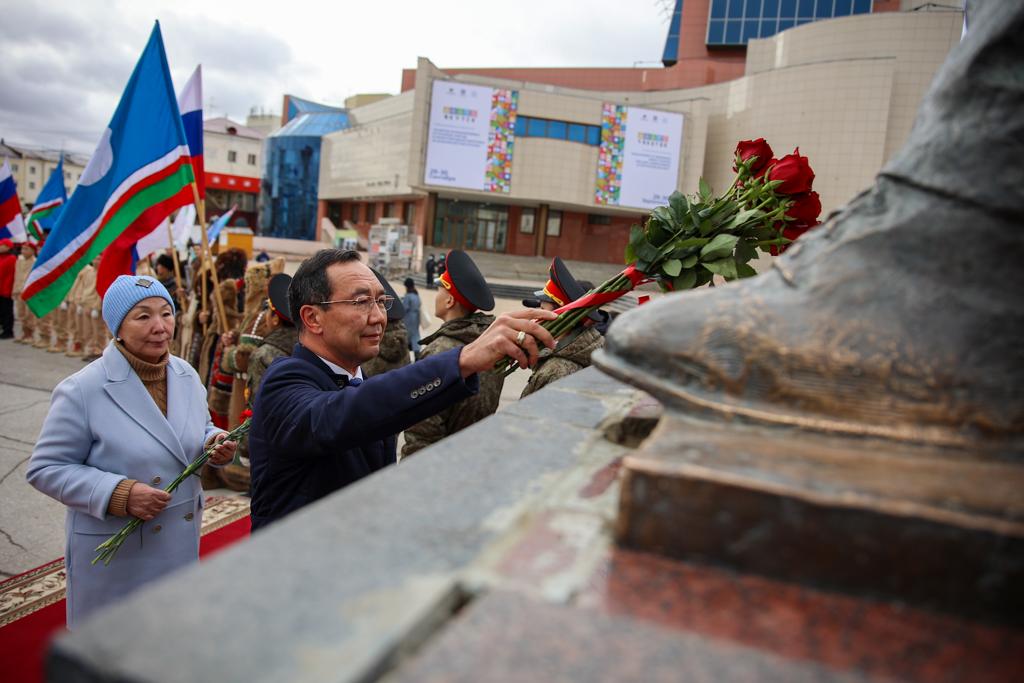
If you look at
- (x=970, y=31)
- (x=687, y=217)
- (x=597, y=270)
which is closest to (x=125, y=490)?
(x=687, y=217)

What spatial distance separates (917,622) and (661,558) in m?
0.32

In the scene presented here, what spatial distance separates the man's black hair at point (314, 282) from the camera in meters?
2.16

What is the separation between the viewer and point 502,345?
1.85 metres

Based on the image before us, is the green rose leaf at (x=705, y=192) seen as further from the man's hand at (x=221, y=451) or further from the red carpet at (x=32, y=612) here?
the red carpet at (x=32, y=612)

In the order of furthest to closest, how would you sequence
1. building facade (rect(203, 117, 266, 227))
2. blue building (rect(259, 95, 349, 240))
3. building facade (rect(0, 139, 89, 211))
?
building facade (rect(0, 139, 89, 211)), building facade (rect(203, 117, 266, 227)), blue building (rect(259, 95, 349, 240))

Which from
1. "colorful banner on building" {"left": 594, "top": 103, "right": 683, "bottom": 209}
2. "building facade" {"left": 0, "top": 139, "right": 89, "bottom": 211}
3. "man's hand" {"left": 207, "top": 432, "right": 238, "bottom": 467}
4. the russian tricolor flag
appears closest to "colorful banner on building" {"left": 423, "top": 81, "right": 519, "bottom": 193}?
"colorful banner on building" {"left": 594, "top": 103, "right": 683, "bottom": 209}

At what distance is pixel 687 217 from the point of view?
6.89 feet

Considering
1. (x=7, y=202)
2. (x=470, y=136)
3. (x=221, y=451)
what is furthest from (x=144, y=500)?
(x=470, y=136)

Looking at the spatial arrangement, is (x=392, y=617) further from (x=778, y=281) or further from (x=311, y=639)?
(x=778, y=281)

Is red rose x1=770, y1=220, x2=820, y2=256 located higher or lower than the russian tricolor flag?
lower

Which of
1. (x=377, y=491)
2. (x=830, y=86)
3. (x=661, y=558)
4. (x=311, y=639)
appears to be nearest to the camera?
(x=311, y=639)

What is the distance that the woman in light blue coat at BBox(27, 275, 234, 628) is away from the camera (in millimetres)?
2275

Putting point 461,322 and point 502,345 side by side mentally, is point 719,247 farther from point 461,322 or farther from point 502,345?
point 461,322

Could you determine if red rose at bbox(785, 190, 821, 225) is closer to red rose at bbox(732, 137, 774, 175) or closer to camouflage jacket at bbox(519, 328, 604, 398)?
red rose at bbox(732, 137, 774, 175)
